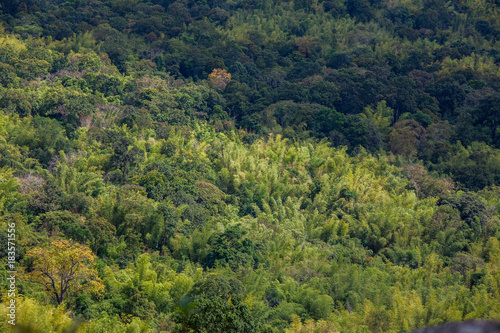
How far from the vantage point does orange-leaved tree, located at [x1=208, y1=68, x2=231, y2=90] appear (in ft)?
106

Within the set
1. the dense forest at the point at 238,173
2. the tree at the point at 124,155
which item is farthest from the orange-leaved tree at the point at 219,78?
the tree at the point at 124,155

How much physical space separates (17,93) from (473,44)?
118 ft

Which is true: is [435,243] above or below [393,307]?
below

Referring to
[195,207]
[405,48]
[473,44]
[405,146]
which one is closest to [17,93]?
[195,207]

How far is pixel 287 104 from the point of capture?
30125mm

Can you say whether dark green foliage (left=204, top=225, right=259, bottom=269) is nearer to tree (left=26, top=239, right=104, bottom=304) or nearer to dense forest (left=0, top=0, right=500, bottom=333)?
dense forest (left=0, top=0, right=500, bottom=333)

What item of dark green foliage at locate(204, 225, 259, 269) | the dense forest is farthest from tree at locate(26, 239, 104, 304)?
dark green foliage at locate(204, 225, 259, 269)

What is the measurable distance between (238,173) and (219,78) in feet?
39.1

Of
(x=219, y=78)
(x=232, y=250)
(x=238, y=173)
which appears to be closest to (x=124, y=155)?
(x=238, y=173)

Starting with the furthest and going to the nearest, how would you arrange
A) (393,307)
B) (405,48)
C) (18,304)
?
(405,48) < (393,307) < (18,304)

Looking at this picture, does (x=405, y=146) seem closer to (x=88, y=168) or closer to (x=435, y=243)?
(x=435, y=243)

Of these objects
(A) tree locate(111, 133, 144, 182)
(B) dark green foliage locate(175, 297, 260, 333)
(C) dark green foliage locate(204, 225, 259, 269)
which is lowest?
(C) dark green foliage locate(204, 225, 259, 269)

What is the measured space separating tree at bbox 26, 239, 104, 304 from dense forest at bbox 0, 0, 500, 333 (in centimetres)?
6

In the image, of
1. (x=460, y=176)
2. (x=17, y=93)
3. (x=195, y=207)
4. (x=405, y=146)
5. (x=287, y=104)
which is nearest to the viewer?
(x=195, y=207)
